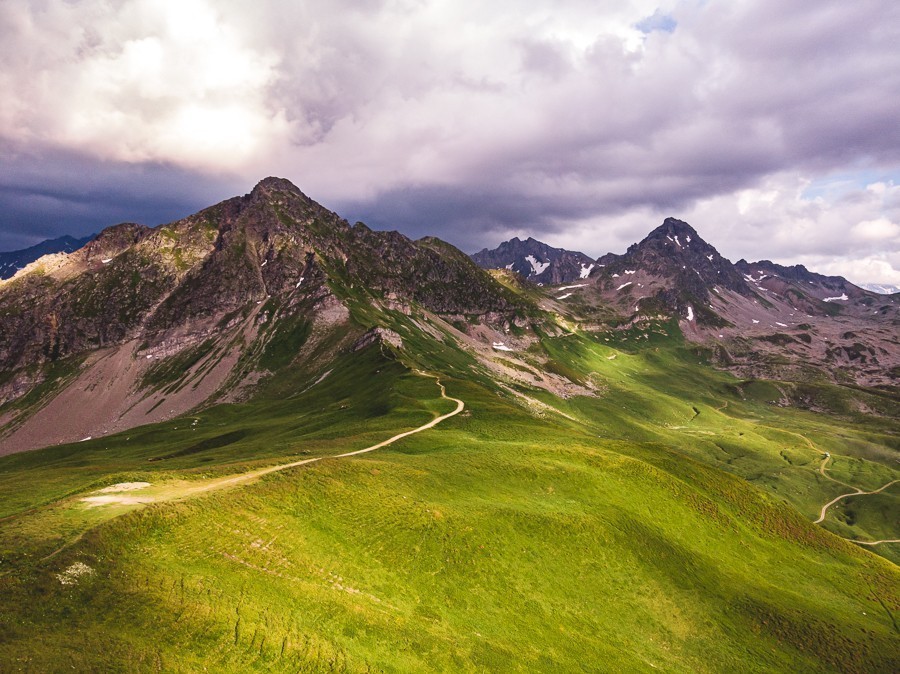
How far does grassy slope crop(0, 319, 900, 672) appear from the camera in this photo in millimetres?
29953

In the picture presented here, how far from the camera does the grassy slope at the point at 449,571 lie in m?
30.0

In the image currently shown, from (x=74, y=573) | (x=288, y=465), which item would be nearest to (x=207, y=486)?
(x=288, y=465)

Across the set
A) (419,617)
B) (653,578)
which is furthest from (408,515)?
(653,578)

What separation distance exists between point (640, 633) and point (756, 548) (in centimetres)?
3438

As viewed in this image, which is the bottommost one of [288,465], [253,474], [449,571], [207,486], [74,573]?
[449,571]

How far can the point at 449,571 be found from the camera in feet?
156

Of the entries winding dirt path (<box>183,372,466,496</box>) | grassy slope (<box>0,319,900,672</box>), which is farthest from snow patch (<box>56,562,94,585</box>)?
winding dirt path (<box>183,372,466,496</box>)

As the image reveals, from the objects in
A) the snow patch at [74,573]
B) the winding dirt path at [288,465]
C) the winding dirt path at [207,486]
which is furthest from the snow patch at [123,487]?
the snow patch at [74,573]

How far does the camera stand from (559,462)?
260 ft

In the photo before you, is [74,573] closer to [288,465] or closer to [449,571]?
[449,571]

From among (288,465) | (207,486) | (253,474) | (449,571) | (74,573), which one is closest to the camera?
(74,573)

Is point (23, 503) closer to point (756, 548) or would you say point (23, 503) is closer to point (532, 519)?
point (532, 519)

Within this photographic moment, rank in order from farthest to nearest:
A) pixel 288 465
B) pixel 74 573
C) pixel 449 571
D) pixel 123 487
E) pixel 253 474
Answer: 1. pixel 288 465
2. pixel 253 474
3. pixel 123 487
4. pixel 449 571
5. pixel 74 573

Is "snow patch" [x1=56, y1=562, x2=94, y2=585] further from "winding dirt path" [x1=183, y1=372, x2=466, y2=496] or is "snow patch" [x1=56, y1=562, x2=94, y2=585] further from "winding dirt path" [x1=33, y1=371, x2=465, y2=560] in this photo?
"winding dirt path" [x1=183, y1=372, x2=466, y2=496]
